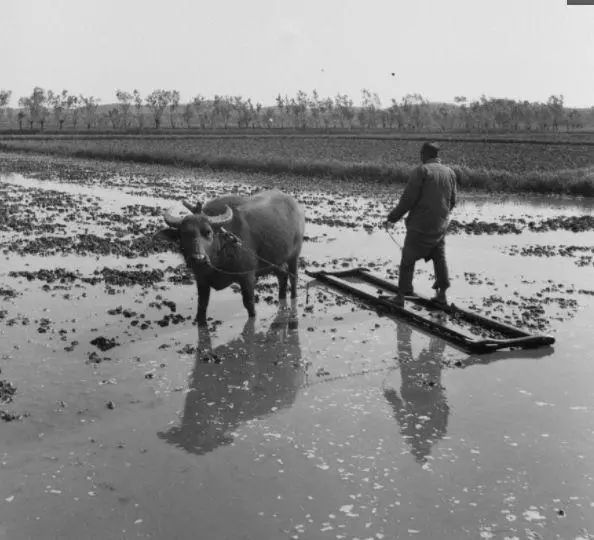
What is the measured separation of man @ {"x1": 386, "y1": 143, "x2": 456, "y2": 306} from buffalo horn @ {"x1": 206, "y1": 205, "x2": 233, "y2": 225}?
6.01ft

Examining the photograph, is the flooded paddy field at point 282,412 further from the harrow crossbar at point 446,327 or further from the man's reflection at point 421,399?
the harrow crossbar at point 446,327

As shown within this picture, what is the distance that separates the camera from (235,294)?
9.53 meters

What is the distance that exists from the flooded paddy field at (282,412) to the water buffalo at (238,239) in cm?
60

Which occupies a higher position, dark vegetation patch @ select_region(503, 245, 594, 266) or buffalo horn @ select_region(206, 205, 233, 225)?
buffalo horn @ select_region(206, 205, 233, 225)

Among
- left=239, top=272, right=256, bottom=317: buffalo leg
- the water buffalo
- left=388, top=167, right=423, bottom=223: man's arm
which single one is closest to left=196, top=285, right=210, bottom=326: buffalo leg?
the water buffalo

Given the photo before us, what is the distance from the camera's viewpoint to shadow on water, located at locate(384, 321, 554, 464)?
16.8 feet

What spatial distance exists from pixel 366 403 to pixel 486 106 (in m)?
132

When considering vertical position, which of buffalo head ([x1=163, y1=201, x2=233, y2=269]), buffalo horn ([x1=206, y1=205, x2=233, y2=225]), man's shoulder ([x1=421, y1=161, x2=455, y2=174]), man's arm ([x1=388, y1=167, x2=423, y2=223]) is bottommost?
buffalo head ([x1=163, y1=201, x2=233, y2=269])

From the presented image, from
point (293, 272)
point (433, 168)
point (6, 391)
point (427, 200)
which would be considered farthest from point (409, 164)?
point (6, 391)

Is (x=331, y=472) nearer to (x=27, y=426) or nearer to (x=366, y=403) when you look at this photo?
(x=366, y=403)

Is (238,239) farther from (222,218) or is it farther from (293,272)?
(293,272)

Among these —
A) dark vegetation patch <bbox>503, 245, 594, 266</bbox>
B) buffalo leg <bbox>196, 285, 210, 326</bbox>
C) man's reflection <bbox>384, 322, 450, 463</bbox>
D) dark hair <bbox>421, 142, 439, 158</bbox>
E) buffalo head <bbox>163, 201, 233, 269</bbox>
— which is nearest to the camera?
man's reflection <bbox>384, 322, 450, 463</bbox>

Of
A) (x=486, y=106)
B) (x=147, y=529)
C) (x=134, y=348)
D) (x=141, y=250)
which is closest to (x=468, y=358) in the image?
(x=134, y=348)

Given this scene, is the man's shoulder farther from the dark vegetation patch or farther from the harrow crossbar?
the dark vegetation patch
